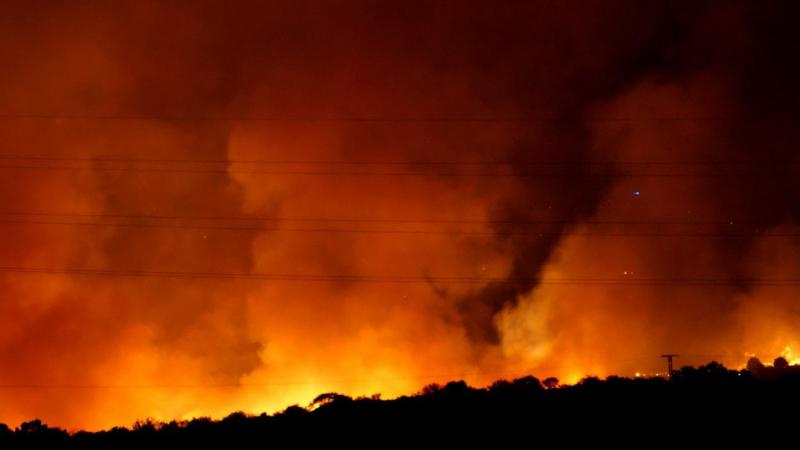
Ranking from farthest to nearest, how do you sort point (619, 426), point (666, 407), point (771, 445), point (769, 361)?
point (769, 361)
point (666, 407)
point (619, 426)
point (771, 445)

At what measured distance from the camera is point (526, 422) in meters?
20.6

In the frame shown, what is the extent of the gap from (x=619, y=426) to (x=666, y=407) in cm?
267

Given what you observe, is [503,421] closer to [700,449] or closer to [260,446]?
[700,449]

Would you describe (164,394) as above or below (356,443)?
above

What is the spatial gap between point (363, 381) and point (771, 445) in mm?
40694

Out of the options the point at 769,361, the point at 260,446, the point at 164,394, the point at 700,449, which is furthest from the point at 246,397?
the point at 700,449

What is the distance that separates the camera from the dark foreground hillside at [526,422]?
60.3 ft

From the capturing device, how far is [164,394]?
53.8 m

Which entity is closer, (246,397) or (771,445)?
(771,445)

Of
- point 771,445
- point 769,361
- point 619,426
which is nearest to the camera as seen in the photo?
point 771,445

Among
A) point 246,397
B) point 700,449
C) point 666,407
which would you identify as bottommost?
point 700,449

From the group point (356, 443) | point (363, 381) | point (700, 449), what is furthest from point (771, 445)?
point (363, 381)

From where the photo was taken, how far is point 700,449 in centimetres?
1681

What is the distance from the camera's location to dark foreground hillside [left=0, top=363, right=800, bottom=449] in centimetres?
1839
